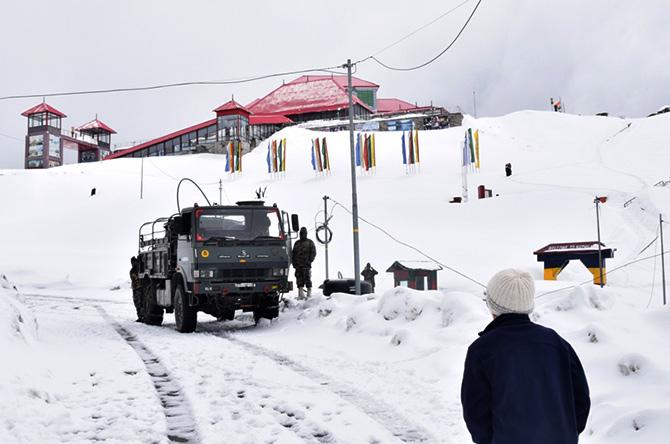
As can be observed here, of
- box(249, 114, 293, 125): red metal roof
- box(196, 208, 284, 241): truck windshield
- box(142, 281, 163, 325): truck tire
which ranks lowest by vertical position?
box(142, 281, 163, 325): truck tire

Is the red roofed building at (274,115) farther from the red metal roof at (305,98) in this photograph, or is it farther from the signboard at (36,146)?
the signboard at (36,146)

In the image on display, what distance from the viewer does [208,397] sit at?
706 centimetres

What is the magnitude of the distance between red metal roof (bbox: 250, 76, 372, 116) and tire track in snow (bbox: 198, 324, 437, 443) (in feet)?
242

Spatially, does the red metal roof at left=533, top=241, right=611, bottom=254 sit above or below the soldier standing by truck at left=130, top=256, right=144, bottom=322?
above

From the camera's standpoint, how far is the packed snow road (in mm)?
5680

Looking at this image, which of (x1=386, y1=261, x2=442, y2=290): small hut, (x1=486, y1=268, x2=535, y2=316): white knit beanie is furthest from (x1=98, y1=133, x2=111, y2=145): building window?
(x1=486, y1=268, x2=535, y2=316): white knit beanie

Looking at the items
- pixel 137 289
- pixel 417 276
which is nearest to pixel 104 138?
pixel 417 276

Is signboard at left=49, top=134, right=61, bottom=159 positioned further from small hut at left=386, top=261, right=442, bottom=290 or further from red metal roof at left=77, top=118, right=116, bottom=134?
small hut at left=386, top=261, right=442, bottom=290

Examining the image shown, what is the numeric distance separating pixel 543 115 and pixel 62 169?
68754 millimetres

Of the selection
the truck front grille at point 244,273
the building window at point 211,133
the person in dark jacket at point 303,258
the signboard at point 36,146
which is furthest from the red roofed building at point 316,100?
the truck front grille at point 244,273

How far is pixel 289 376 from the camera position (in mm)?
8289

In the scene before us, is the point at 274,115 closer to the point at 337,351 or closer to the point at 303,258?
the point at 303,258

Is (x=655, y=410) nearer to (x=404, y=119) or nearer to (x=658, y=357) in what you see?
(x=658, y=357)

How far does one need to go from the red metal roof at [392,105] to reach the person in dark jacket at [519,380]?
91.0 meters
